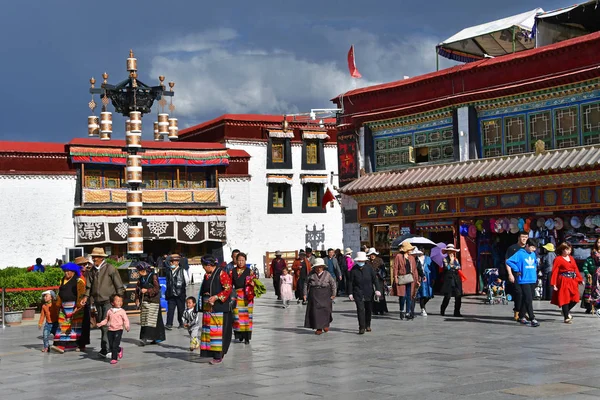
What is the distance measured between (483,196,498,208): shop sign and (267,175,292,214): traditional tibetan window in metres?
18.9

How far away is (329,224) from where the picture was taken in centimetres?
4341

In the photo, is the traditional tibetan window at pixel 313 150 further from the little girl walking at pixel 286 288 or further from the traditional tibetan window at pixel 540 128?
the traditional tibetan window at pixel 540 128

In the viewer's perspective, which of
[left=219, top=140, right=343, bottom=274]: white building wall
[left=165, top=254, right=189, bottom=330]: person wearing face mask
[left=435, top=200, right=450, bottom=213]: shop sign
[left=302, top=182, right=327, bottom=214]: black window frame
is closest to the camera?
[left=165, top=254, right=189, bottom=330]: person wearing face mask

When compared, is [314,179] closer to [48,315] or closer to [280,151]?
[280,151]

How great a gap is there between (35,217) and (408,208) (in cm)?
1794

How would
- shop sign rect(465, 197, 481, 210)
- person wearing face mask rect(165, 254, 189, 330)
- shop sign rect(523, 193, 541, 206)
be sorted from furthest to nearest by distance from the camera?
shop sign rect(465, 197, 481, 210)
shop sign rect(523, 193, 541, 206)
person wearing face mask rect(165, 254, 189, 330)

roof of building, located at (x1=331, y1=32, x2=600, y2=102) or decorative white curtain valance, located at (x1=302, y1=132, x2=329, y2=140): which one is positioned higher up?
decorative white curtain valance, located at (x1=302, y1=132, x2=329, y2=140)

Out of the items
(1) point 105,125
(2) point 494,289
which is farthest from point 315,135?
(2) point 494,289

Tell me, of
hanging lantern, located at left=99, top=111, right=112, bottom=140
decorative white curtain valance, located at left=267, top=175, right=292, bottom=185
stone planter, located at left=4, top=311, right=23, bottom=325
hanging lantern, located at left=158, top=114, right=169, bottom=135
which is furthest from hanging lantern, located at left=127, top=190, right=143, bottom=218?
hanging lantern, located at left=158, top=114, right=169, bottom=135

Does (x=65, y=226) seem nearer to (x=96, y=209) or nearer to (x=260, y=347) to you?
(x=96, y=209)

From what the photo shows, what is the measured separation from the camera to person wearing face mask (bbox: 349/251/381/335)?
50.1ft

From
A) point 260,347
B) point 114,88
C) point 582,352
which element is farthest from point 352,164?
point 582,352

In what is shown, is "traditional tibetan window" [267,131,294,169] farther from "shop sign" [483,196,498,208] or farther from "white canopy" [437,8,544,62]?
"shop sign" [483,196,498,208]

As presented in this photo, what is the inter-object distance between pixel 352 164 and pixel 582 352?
57.0ft
